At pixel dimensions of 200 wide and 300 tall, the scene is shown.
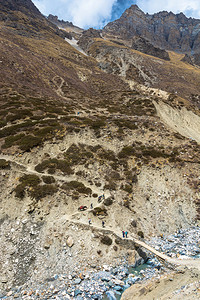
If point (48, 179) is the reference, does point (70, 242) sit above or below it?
below

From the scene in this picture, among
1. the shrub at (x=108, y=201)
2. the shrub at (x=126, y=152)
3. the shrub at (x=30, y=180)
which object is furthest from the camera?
the shrub at (x=126, y=152)

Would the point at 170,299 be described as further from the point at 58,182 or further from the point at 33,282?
the point at 58,182

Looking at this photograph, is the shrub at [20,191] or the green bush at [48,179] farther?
Result: the green bush at [48,179]

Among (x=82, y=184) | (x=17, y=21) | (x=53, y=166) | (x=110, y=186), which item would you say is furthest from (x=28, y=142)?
(x=17, y=21)

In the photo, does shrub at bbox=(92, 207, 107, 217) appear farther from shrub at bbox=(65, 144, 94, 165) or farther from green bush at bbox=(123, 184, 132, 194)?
shrub at bbox=(65, 144, 94, 165)

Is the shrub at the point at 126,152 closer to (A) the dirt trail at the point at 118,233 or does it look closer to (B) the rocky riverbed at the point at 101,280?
(A) the dirt trail at the point at 118,233

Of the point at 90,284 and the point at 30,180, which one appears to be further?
the point at 30,180

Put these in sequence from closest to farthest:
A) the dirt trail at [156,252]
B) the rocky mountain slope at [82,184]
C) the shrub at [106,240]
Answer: the dirt trail at [156,252] → the rocky mountain slope at [82,184] → the shrub at [106,240]

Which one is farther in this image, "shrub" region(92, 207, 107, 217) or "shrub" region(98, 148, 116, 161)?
"shrub" region(98, 148, 116, 161)

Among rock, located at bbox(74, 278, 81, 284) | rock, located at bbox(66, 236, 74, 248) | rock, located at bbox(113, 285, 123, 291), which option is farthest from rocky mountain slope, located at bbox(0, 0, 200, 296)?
rock, located at bbox(113, 285, 123, 291)

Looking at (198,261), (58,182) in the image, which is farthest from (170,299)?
(58,182)

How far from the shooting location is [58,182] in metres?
26.1

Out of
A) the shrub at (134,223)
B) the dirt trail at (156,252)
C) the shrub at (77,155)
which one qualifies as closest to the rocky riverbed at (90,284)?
the dirt trail at (156,252)

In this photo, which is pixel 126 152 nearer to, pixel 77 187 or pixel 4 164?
pixel 77 187
